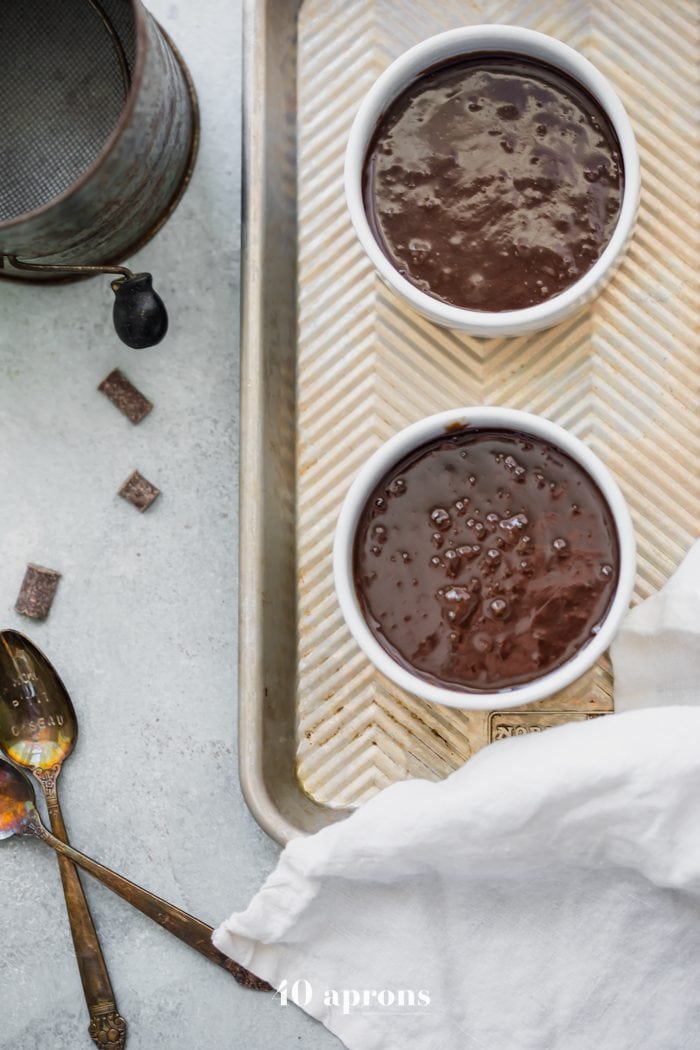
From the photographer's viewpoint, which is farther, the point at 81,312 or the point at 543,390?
the point at 81,312

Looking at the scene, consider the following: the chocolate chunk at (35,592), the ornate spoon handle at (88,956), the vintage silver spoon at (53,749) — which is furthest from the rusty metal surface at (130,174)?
the ornate spoon handle at (88,956)

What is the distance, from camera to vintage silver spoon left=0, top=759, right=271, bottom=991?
111cm

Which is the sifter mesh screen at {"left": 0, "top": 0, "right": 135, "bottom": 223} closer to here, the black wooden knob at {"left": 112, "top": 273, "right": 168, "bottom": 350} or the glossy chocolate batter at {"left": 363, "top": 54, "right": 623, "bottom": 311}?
the black wooden knob at {"left": 112, "top": 273, "right": 168, "bottom": 350}

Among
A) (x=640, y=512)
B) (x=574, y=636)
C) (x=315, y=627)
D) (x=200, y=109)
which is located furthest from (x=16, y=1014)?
(x=200, y=109)

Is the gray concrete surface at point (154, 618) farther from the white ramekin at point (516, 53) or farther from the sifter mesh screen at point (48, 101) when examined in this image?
the white ramekin at point (516, 53)

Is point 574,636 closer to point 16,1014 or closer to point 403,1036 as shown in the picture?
point 403,1036

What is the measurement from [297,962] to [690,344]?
701 millimetres

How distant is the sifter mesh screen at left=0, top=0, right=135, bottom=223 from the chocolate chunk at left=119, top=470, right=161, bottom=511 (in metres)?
0.29

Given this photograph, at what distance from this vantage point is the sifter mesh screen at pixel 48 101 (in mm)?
1056

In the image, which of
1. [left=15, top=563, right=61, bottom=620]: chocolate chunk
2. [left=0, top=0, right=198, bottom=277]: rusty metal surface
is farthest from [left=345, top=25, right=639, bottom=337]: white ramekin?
[left=15, top=563, right=61, bottom=620]: chocolate chunk

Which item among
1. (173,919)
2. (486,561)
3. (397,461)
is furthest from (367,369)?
(173,919)

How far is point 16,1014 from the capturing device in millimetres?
1148

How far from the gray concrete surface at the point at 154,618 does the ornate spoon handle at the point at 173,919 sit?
16mm

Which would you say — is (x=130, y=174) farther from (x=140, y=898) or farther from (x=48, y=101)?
(x=140, y=898)
